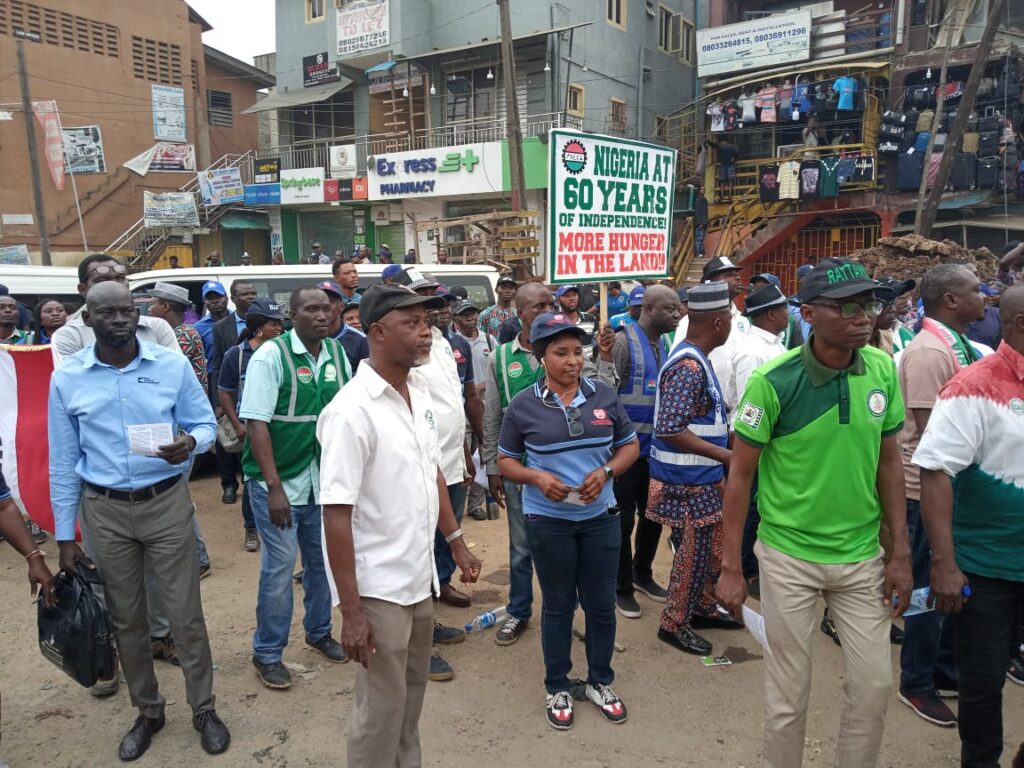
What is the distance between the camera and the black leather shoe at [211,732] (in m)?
3.27

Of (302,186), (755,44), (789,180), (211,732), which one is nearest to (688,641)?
(211,732)

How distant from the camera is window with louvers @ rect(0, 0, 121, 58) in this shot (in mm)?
22594

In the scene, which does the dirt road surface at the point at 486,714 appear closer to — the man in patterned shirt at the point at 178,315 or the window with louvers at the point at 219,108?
the man in patterned shirt at the point at 178,315

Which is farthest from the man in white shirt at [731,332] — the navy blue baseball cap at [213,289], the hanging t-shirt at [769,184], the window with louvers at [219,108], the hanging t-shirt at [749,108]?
the window with louvers at [219,108]

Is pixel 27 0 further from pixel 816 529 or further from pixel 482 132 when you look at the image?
pixel 816 529

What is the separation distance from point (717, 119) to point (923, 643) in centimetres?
2047

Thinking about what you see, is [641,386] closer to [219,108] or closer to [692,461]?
[692,461]

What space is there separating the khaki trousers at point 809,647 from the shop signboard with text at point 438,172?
1921 cm

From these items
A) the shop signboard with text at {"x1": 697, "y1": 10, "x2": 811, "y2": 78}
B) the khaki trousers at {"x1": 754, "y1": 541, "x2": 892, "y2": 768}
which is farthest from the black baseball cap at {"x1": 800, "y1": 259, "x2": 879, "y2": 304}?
the shop signboard with text at {"x1": 697, "y1": 10, "x2": 811, "y2": 78}

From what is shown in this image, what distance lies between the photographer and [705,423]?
3.96 meters

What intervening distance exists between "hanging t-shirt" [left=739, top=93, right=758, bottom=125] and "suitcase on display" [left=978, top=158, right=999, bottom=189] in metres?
5.81

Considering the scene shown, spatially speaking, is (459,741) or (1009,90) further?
(1009,90)

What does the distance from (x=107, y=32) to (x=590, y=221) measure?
2590 centimetres

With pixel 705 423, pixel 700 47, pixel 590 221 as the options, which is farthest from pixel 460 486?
pixel 700 47
